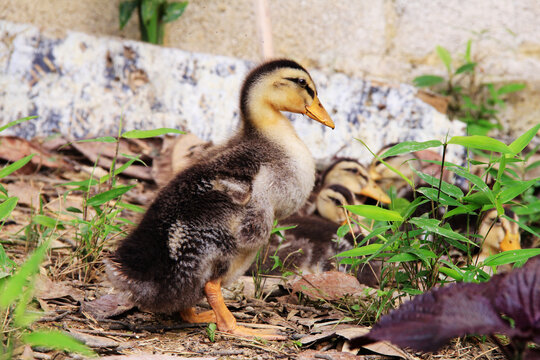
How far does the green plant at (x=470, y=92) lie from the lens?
17.7 feet

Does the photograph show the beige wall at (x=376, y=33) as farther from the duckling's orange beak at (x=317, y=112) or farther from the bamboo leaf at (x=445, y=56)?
the duckling's orange beak at (x=317, y=112)

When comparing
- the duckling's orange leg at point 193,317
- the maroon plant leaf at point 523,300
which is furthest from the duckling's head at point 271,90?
the maroon plant leaf at point 523,300

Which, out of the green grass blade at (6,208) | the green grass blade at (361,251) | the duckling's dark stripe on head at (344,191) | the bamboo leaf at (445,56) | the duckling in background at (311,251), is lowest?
the duckling in background at (311,251)

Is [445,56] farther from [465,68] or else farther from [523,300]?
[523,300]

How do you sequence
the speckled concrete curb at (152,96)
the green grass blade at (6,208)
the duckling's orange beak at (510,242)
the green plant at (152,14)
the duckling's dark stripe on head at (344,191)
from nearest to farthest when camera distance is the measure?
1. the green grass blade at (6,208)
2. the duckling's orange beak at (510,242)
3. the duckling's dark stripe on head at (344,191)
4. the speckled concrete curb at (152,96)
5. the green plant at (152,14)

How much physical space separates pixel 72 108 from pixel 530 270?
3740mm

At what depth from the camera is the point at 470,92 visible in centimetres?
561

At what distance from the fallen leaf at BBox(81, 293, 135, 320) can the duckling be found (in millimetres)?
145

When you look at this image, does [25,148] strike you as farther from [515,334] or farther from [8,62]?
[515,334]

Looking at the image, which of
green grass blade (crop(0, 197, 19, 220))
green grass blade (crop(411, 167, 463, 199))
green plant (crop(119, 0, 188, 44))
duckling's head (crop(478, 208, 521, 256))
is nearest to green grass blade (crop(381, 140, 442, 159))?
green grass blade (crop(411, 167, 463, 199))

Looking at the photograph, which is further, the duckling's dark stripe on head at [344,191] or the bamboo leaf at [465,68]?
the bamboo leaf at [465,68]

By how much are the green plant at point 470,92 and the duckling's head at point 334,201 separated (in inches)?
63.6

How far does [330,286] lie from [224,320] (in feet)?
1.95

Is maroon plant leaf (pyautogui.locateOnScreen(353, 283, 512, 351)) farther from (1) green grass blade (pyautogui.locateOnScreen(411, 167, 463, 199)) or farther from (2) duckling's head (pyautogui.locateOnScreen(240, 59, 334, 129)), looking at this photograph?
(2) duckling's head (pyautogui.locateOnScreen(240, 59, 334, 129))
